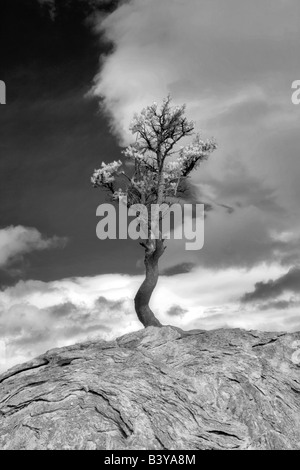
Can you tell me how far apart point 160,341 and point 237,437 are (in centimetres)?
663

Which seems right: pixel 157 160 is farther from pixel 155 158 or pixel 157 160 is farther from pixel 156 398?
Result: pixel 156 398

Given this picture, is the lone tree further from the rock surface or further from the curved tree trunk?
the rock surface

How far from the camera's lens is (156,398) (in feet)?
39.3

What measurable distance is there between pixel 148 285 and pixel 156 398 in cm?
1734

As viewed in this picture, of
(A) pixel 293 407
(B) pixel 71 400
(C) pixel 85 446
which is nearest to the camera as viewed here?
(C) pixel 85 446

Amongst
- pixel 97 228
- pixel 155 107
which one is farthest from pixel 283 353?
pixel 155 107

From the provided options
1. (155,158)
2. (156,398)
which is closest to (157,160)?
(155,158)

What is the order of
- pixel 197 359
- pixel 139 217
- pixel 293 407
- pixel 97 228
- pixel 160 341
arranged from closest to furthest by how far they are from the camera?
1. pixel 293 407
2. pixel 197 359
3. pixel 160 341
4. pixel 97 228
5. pixel 139 217

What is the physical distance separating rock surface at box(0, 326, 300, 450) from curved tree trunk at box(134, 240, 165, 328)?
11.2 m

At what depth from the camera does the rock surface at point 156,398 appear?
10.6 m

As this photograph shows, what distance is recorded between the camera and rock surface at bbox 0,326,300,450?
10562 millimetres

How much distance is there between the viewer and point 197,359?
16062 mm

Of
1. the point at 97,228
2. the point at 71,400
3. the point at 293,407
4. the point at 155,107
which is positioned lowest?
the point at 293,407

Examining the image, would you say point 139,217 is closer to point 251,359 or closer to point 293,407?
point 251,359
